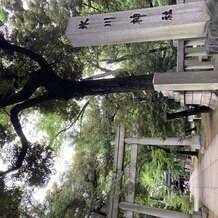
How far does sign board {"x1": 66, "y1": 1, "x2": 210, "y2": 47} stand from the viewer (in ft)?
16.3

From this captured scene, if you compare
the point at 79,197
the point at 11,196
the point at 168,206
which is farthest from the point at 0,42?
the point at 168,206

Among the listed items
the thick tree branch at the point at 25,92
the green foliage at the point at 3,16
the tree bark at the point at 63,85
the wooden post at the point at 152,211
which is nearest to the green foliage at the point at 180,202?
the wooden post at the point at 152,211

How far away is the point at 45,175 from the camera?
12625mm

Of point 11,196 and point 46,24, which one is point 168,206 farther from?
point 46,24

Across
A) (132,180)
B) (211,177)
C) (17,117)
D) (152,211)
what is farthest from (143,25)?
(132,180)

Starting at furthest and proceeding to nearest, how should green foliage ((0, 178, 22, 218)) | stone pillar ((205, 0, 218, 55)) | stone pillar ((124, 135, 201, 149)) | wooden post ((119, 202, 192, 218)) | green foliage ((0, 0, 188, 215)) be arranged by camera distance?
stone pillar ((124, 135, 201, 149)), green foliage ((0, 0, 188, 215)), wooden post ((119, 202, 192, 218)), green foliage ((0, 178, 22, 218)), stone pillar ((205, 0, 218, 55))

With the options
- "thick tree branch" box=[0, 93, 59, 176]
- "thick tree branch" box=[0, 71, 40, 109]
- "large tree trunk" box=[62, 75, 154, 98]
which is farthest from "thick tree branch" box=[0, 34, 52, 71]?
"thick tree branch" box=[0, 93, 59, 176]

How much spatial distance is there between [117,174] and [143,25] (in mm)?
8688

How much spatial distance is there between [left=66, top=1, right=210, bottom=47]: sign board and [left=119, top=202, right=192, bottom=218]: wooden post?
8035 mm

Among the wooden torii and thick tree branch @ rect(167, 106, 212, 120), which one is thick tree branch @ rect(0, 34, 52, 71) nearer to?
thick tree branch @ rect(167, 106, 212, 120)

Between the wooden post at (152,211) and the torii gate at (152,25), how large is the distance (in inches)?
316

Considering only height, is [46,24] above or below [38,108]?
above

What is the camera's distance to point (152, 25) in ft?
16.9

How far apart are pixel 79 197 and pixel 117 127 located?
3.16m
